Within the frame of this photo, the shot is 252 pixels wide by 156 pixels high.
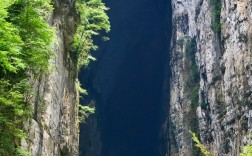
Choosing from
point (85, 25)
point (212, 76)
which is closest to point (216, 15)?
point (212, 76)

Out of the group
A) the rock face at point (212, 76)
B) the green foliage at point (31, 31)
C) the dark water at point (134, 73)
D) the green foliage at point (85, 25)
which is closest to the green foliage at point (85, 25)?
the green foliage at point (85, 25)

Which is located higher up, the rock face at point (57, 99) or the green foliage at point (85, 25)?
the green foliage at point (85, 25)

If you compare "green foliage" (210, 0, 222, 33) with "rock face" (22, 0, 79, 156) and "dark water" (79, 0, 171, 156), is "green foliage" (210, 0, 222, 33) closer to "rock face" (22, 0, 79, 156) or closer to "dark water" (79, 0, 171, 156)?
"rock face" (22, 0, 79, 156)

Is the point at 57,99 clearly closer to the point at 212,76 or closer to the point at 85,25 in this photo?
the point at 85,25

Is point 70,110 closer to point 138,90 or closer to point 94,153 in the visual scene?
point 94,153

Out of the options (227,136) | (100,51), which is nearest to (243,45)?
(227,136)

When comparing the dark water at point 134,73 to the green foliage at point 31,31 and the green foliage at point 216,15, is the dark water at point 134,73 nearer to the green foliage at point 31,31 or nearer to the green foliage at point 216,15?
the green foliage at point 216,15
